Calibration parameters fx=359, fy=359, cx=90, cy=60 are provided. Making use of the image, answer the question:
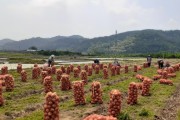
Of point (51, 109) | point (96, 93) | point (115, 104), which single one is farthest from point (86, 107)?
point (51, 109)

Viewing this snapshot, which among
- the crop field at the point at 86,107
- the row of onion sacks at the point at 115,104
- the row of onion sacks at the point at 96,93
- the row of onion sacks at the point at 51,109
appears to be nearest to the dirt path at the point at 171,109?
the crop field at the point at 86,107

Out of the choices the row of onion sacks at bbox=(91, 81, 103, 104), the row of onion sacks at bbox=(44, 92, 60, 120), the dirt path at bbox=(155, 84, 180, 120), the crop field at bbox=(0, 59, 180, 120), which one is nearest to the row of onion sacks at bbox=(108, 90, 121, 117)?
the crop field at bbox=(0, 59, 180, 120)

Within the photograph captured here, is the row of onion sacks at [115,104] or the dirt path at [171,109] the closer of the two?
the row of onion sacks at [115,104]

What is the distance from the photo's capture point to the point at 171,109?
23906 mm

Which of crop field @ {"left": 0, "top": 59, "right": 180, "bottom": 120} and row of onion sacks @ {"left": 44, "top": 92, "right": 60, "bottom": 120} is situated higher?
row of onion sacks @ {"left": 44, "top": 92, "right": 60, "bottom": 120}

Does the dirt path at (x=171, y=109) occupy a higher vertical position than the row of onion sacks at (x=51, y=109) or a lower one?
lower

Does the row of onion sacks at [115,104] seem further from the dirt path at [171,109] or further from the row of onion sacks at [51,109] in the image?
the row of onion sacks at [51,109]

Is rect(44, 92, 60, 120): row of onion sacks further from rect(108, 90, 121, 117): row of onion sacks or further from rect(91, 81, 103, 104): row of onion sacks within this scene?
rect(91, 81, 103, 104): row of onion sacks

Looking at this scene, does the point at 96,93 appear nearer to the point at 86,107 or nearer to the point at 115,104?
the point at 86,107

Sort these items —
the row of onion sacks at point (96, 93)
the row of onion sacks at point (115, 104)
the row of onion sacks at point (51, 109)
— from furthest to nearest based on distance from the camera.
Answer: the row of onion sacks at point (96, 93), the row of onion sacks at point (115, 104), the row of onion sacks at point (51, 109)

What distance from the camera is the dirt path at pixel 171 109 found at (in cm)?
2136

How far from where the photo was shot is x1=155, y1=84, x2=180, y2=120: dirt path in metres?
21.4

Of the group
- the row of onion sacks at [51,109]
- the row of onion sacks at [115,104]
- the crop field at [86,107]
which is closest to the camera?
the row of onion sacks at [51,109]

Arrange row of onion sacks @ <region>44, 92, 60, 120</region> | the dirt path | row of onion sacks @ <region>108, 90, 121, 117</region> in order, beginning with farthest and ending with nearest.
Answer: the dirt path
row of onion sacks @ <region>108, 90, 121, 117</region>
row of onion sacks @ <region>44, 92, 60, 120</region>
